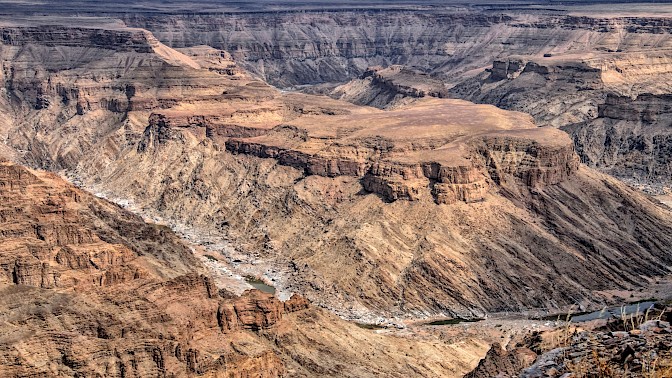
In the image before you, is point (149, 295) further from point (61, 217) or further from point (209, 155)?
point (209, 155)

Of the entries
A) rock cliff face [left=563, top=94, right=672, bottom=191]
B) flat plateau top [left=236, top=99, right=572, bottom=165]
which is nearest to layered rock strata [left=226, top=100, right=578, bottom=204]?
flat plateau top [left=236, top=99, right=572, bottom=165]

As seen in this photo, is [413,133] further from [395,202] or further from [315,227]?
[315,227]

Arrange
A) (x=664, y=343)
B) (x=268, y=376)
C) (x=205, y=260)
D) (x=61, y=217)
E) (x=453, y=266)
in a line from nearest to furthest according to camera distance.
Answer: (x=664, y=343), (x=268, y=376), (x=61, y=217), (x=453, y=266), (x=205, y=260)

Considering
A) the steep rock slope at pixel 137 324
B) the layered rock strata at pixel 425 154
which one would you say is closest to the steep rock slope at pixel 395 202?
the layered rock strata at pixel 425 154

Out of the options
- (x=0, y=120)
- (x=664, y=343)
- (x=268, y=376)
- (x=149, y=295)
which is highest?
(x=664, y=343)

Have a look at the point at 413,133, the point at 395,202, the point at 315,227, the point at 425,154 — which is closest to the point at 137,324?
the point at 395,202

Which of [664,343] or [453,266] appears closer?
[664,343]

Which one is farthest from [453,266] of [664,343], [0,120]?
[0,120]

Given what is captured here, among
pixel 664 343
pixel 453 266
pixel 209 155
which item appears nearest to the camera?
pixel 664 343
